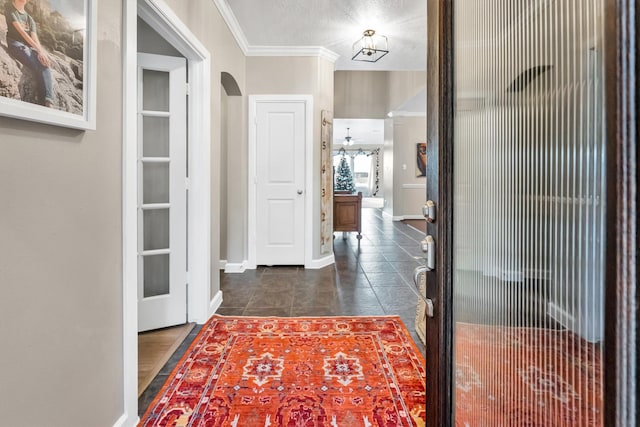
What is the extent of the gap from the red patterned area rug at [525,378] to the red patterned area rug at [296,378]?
0.85 m

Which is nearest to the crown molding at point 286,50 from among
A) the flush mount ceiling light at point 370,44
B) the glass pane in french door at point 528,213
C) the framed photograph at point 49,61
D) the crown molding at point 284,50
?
the crown molding at point 284,50

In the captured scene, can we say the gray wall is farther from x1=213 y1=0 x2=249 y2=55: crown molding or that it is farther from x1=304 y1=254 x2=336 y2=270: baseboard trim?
x1=304 y1=254 x2=336 y2=270: baseboard trim

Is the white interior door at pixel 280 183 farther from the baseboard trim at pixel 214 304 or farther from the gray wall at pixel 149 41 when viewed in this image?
the gray wall at pixel 149 41

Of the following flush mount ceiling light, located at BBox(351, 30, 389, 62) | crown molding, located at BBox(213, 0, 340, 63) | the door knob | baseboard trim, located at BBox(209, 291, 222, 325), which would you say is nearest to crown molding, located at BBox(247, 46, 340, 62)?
crown molding, located at BBox(213, 0, 340, 63)

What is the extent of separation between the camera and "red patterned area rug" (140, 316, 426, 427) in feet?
5.14

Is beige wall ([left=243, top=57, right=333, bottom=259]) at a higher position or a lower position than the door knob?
higher

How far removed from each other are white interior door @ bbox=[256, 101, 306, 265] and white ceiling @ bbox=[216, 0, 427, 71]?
752mm

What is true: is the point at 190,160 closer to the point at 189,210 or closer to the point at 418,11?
the point at 189,210

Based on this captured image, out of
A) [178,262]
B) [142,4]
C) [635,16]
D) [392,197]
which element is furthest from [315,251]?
[392,197]

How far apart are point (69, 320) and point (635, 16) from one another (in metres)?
1.52

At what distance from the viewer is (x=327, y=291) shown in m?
3.43

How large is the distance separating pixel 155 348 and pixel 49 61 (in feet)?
5.90

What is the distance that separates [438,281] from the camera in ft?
2.94

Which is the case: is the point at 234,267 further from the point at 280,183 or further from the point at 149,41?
the point at 149,41
